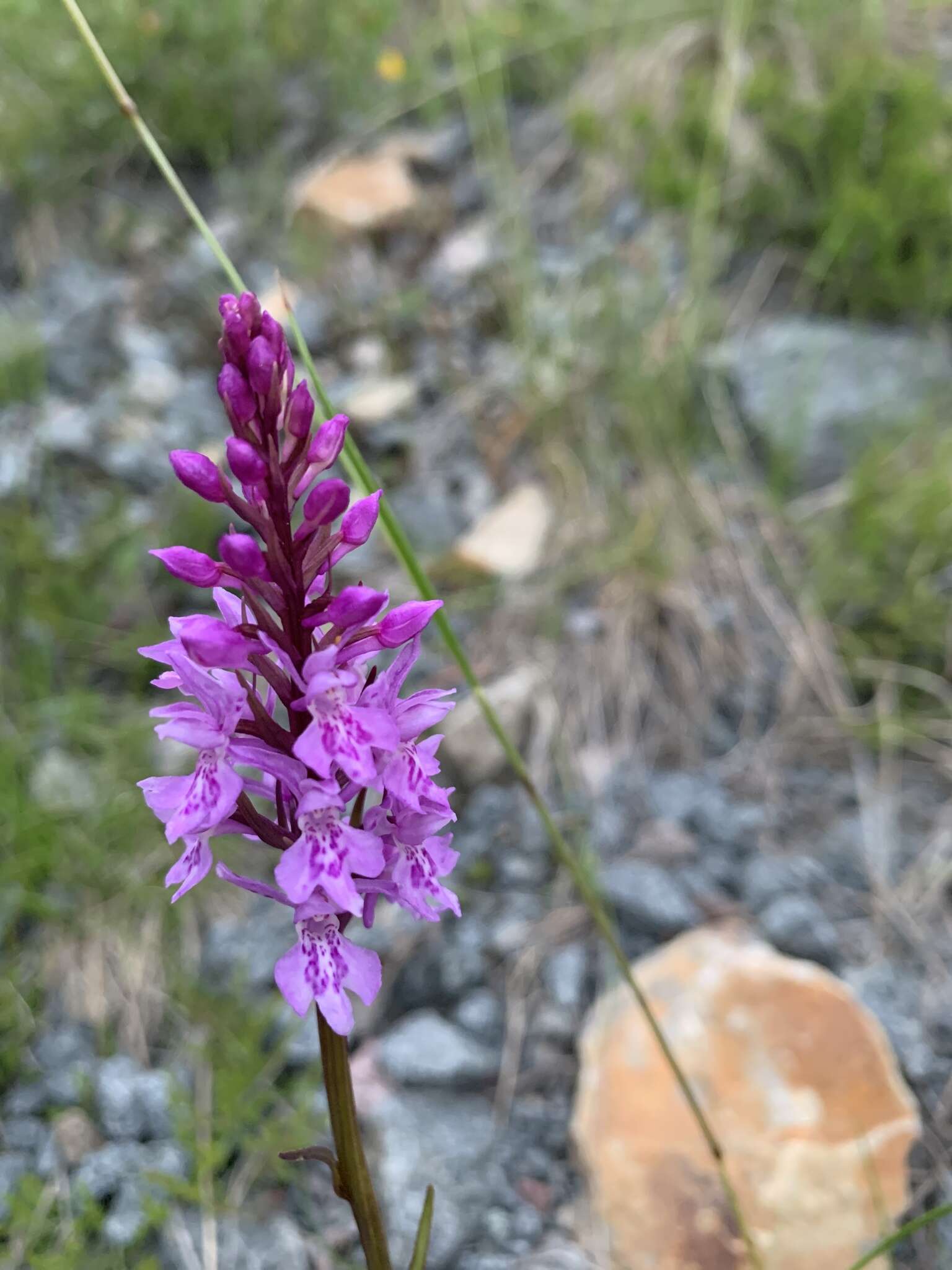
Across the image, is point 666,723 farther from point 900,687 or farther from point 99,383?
point 99,383

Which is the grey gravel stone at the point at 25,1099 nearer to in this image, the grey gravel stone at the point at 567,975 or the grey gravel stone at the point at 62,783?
the grey gravel stone at the point at 62,783

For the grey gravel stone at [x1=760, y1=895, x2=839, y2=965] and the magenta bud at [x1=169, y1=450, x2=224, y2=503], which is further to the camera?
the grey gravel stone at [x1=760, y1=895, x2=839, y2=965]

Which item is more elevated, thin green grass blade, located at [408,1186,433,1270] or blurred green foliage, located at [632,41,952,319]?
blurred green foliage, located at [632,41,952,319]

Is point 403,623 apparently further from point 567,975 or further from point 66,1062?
point 66,1062

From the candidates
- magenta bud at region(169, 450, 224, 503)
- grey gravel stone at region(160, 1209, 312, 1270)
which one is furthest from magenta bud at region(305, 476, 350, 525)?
grey gravel stone at region(160, 1209, 312, 1270)

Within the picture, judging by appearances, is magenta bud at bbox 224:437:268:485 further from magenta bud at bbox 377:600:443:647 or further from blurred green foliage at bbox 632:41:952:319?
blurred green foliage at bbox 632:41:952:319

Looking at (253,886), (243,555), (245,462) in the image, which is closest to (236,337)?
(245,462)

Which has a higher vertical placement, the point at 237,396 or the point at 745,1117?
the point at 237,396
